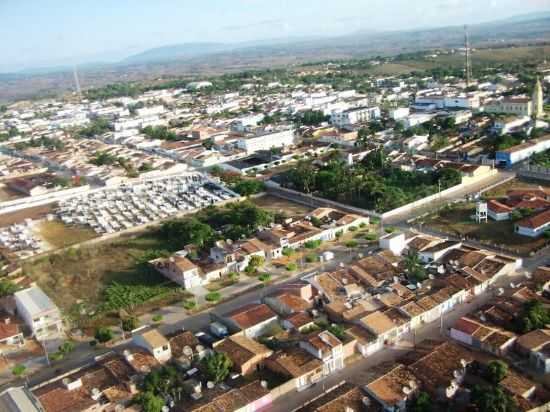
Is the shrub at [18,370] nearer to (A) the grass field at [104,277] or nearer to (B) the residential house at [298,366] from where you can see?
(A) the grass field at [104,277]

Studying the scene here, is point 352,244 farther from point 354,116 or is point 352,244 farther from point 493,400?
point 354,116

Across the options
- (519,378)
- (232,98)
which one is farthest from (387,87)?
(519,378)

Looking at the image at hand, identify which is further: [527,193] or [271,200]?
[271,200]

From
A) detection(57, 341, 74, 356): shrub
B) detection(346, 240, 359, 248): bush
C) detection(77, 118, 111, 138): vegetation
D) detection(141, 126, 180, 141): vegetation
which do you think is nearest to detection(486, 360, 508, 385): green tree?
detection(346, 240, 359, 248): bush

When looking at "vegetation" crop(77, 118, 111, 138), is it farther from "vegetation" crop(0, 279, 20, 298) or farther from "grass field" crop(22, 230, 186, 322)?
"vegetation" crop(0, 279, 20, 298)

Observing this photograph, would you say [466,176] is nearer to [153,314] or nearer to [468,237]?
[468,237]

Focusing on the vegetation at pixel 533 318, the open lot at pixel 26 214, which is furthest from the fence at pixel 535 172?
the open lot at pixel 26 214
